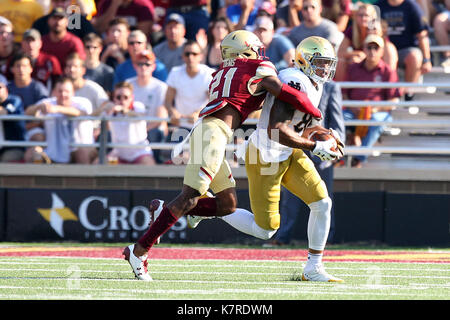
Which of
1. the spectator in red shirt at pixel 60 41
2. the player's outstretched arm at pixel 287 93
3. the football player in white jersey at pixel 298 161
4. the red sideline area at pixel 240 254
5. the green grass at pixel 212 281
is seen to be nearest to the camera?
the green grass at pixel 212 281

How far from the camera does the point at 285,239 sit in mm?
11250

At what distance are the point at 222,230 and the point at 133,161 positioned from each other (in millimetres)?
1425

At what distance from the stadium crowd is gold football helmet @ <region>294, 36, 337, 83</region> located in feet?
13.9

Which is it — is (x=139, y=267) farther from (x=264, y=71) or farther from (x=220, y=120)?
(x=264, y=71)

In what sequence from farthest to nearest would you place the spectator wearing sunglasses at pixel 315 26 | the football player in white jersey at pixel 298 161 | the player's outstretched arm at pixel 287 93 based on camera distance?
the spectator wearing sunglasses at pixel 315 26, the football player in white jersey at pixel 298 161, the player's outstretched arm at pixel 287 93

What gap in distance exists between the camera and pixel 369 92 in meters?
12.4

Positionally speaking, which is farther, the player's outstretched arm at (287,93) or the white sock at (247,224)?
the white sock at (247,224)

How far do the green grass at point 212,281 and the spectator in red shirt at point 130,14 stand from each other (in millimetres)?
5153

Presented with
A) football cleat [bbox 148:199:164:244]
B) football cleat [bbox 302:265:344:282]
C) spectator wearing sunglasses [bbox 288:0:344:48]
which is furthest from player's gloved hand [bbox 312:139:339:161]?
spectator wearing sunglasses [bbox 288:0:344:48]

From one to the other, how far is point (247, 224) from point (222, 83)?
1133 mm

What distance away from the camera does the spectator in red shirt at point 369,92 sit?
12.2 meters

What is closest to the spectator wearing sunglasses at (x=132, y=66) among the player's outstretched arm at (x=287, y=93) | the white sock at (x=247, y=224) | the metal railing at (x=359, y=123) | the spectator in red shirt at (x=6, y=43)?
the metal railing at (x=359, y=123)

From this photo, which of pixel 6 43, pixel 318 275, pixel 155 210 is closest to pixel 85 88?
pixel 6 43

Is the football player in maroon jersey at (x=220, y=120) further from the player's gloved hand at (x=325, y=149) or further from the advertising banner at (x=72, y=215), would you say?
the advertising banner at (x=72, y=215)
